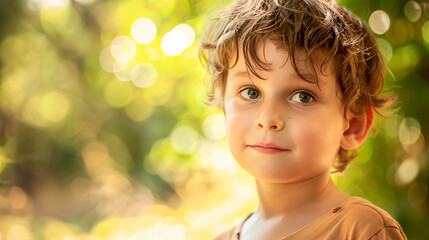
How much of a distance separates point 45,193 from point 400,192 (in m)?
1.71

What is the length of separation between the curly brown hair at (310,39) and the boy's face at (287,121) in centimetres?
2

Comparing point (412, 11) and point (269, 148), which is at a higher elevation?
point (412, 11)

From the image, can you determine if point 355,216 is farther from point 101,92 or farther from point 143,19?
point 101,92

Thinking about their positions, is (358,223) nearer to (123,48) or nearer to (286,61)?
(286,61)

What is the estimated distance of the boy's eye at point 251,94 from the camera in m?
A: 0.89

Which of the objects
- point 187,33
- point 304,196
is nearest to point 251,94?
point 304,196

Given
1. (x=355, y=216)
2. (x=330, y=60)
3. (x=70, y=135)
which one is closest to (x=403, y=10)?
(x=330, y=60)

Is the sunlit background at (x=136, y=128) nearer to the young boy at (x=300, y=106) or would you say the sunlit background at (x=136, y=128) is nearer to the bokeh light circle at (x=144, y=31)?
the bokeh light circle at (x=144, y=31)

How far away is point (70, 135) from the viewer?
8.53 ft

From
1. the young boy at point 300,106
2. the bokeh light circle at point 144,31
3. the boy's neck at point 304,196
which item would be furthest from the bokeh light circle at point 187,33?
the boy's neck at point 304,196

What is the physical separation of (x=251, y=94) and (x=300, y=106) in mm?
92

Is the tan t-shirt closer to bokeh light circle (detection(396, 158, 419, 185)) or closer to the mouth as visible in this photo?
the mouth

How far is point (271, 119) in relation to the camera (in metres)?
0.83

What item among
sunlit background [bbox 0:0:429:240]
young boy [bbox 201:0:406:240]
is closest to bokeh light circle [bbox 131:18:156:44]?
sunlit background [bbox 0:0:429:240]
